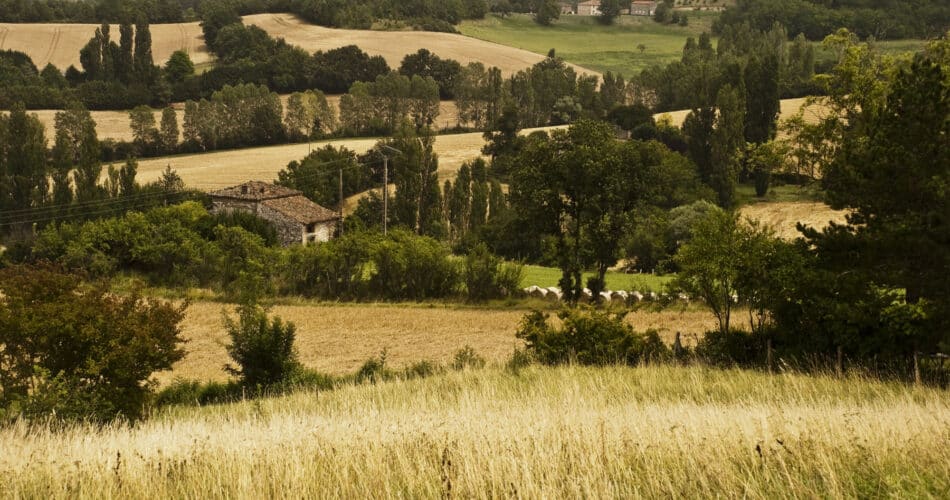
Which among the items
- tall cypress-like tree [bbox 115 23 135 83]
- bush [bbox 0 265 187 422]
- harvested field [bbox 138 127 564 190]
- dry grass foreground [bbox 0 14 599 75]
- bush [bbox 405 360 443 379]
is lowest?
harvested field [bbox 138 127 564 190]

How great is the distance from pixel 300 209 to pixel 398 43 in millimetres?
100104

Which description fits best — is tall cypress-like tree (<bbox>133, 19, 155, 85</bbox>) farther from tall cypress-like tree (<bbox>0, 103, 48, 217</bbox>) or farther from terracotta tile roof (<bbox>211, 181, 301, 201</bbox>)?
terracotta tile roof (<bbox>211, 181, 301, 201</bbox>)

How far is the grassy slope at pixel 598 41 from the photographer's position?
168750 mm

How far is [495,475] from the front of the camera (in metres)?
7.79

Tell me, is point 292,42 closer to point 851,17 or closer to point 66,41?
point 66,41

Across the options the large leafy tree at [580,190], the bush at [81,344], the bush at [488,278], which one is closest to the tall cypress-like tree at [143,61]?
the bush at [488,278]

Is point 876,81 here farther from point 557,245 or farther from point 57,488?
point 57,488

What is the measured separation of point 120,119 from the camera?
390 feet

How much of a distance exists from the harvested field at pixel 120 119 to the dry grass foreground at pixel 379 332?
70145 millimetres

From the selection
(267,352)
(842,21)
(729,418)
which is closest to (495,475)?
(729,418)

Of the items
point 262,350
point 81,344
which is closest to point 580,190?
point 262,350

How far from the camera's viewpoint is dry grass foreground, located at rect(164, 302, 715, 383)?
3500 centimetres

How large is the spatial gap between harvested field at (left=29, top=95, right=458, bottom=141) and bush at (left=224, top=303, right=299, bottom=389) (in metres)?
87.2

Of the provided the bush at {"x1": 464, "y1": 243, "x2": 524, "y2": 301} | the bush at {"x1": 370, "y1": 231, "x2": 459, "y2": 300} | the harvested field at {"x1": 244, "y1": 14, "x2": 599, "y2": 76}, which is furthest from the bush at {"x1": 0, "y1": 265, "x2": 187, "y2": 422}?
the harvested field at {"x1": 244, "y1": 14, "x2": 599, "y2": 76}
